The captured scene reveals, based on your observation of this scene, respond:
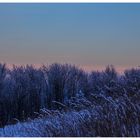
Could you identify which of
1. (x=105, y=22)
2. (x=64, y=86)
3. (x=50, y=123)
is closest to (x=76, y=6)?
(x=105, y=22)

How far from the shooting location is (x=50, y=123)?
15.3 ft

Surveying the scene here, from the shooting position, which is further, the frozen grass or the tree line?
the tree line

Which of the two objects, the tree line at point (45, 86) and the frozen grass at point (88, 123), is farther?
the tree line at point (45, 86)

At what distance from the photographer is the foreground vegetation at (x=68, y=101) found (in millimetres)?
4590

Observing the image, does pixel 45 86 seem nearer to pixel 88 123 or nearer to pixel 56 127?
pixel 56 127

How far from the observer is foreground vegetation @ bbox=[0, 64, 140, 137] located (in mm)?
4590

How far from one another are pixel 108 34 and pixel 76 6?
0.36 m

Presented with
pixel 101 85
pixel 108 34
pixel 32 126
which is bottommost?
pixel 32 126

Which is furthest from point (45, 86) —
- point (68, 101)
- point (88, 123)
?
point (88, 123)

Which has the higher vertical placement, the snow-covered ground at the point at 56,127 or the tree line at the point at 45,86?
the tree line at the point at 45,86

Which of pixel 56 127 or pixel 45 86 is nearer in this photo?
pixel 56 127

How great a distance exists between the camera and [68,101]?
4.72m

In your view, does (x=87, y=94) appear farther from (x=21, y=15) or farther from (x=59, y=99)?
(x=21, y=15)

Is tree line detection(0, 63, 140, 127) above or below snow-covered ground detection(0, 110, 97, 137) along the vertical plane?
above
